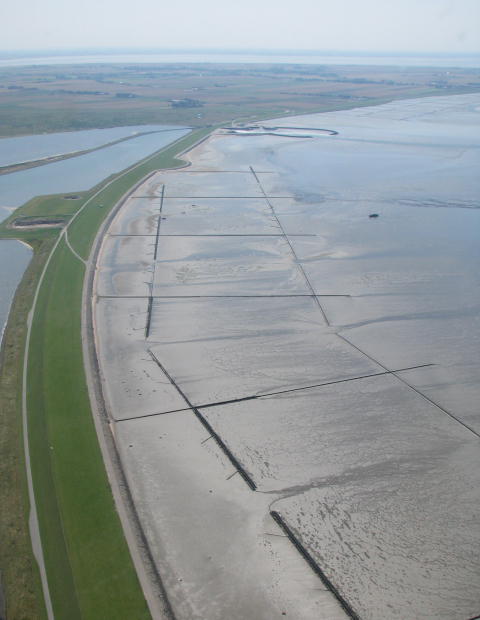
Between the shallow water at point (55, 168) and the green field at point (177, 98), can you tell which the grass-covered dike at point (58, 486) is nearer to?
the shallow water at point (55, 168)

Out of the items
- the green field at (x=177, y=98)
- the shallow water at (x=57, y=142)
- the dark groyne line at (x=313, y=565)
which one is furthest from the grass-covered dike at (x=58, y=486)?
the green field at (x=177, y=98)

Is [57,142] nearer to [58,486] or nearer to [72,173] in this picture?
[72,173]

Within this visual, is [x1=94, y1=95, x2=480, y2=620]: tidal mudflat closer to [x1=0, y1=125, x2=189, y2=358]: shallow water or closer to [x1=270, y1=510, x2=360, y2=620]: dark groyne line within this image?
[x1=270, y1=510, x2=360, y2=620]: dark groyne line

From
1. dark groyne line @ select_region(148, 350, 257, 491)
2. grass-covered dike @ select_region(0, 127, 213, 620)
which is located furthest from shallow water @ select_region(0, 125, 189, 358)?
dark groyne line @ select_region(148, 350, 257, 491)

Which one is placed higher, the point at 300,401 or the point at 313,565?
the point at 300,401

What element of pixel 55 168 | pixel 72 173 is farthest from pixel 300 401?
pixel 55 168

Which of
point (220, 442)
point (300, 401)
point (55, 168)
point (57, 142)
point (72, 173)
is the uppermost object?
point (57, 142)

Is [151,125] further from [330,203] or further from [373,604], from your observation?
[373,604]
